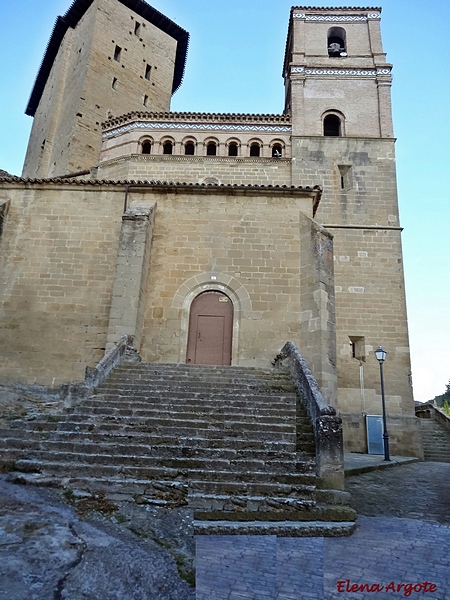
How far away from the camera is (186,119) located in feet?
74.0

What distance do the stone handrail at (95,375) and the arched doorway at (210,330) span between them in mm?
2249

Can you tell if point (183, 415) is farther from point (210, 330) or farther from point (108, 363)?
Result: point (210, 330)

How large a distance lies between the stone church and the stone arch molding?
0.14ft

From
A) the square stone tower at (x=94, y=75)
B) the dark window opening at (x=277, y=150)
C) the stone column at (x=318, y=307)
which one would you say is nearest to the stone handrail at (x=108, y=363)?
the stone column at (x=318, y=307)

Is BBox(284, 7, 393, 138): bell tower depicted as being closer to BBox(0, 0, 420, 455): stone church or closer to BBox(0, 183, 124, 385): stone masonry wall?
BBox(0, 0, 420, 455): stone church

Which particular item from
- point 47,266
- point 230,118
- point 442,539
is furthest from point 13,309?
point 230,118

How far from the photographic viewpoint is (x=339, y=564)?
4016 mm

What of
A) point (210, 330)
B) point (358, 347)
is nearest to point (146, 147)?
point (210, 330)

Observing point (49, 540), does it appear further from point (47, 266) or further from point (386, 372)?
point (386, 372)

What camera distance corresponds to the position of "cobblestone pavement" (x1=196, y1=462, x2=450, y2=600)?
341 cm

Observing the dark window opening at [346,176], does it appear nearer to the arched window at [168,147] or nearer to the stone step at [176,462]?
the arched window at [168,147]

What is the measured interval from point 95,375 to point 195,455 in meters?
2.89

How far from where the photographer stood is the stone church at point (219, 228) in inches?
481

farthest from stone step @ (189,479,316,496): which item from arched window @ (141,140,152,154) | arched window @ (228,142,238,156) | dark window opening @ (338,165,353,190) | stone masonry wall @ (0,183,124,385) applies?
arched window @ (141,140,152,154)
